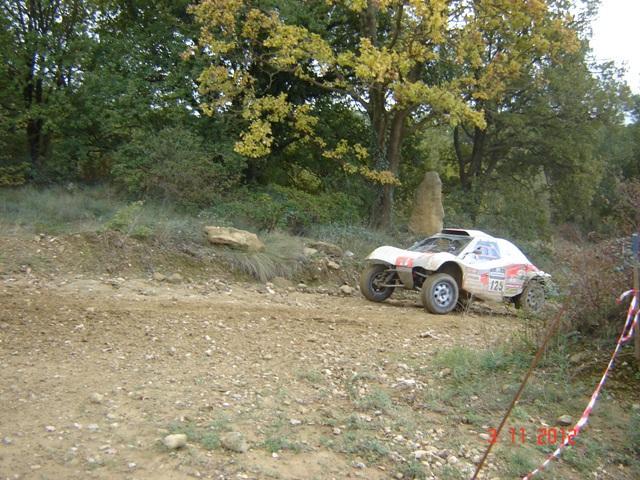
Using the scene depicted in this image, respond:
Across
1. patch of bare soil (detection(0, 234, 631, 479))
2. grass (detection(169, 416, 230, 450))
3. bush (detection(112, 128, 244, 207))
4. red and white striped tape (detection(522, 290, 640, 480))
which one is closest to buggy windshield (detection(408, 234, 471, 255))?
patch of bare soil (detection(0, 234, 631, 479))

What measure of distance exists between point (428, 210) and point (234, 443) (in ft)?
45.1

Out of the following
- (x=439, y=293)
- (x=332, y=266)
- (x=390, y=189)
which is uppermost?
(x=390, y=189)

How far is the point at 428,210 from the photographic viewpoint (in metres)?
17.3

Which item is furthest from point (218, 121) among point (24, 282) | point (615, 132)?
point (615, 132)

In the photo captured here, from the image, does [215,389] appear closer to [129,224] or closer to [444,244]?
[444,244]

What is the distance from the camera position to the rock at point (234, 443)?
426 cm

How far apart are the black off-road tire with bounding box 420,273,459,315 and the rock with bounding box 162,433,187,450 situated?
6424mm

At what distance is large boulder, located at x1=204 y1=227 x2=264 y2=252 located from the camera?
12008mm

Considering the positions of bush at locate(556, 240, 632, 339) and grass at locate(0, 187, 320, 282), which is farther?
grass at locate(0, 187, 320, 282)

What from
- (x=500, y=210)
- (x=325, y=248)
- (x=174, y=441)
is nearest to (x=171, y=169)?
(x=325, y=248)

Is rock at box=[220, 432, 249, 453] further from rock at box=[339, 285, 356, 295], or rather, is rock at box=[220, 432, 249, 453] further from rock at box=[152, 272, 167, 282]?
rock at box=[339, 285, 356, 295]

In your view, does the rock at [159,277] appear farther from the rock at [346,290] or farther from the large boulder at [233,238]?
the rock at [346,290]

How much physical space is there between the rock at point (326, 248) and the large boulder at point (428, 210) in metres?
4.32

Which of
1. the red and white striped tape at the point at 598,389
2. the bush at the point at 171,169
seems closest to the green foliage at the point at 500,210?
the bush at the point at 171,169
